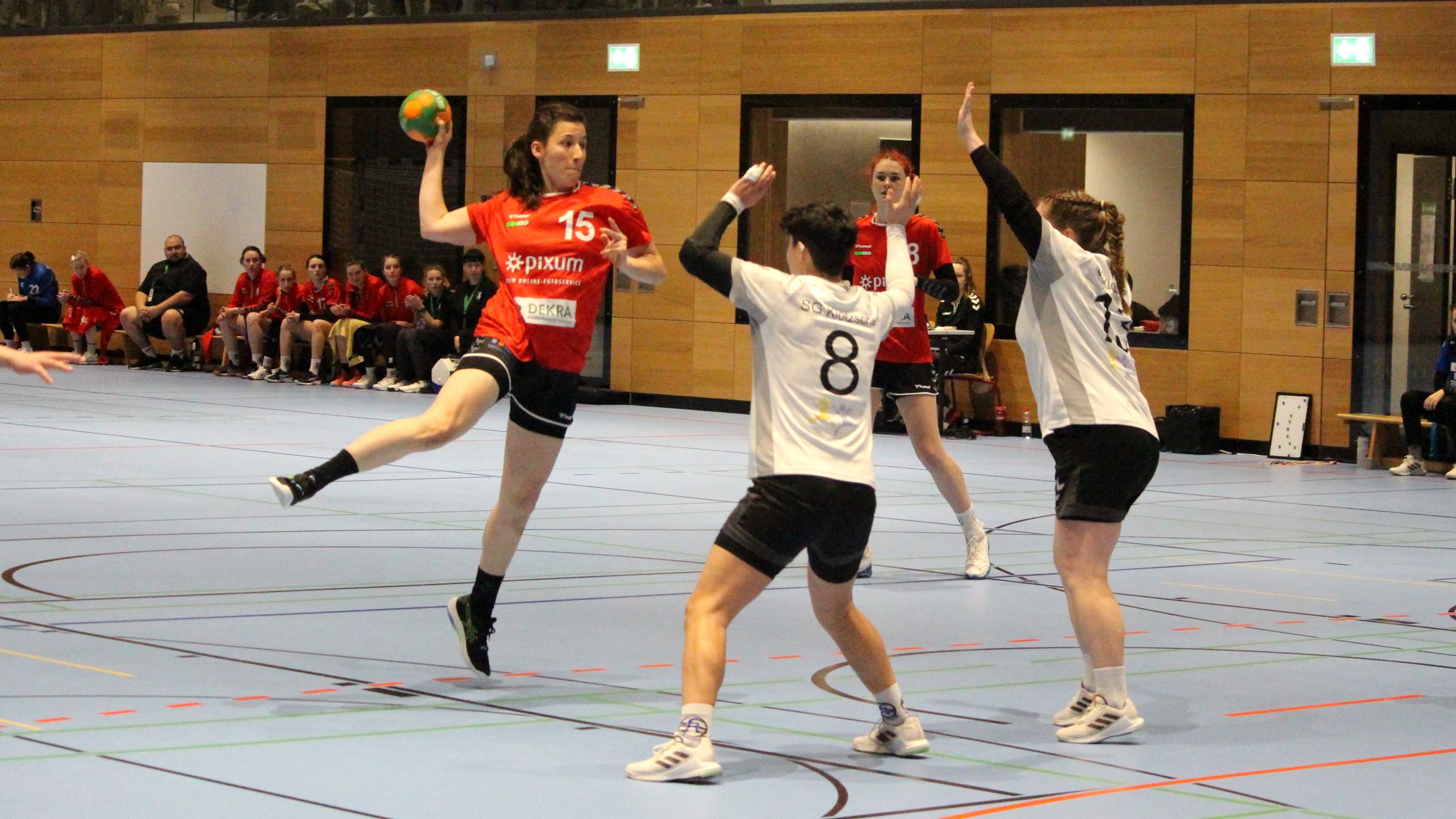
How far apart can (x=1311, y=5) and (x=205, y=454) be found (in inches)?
414

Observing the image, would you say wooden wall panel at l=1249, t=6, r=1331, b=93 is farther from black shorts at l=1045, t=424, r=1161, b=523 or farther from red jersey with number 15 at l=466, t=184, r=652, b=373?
black shorts at l=1045, t=424, r=1161, b=523

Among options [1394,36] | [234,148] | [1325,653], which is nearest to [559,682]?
[1325,653]

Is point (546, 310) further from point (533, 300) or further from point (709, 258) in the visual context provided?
point (709, 258)

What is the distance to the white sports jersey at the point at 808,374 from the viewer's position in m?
4.92

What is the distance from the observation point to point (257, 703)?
217 inches

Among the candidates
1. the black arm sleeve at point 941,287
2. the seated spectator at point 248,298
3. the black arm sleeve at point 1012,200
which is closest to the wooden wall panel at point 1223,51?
the black arm sleeve at point 941,287

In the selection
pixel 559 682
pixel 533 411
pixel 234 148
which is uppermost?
pixel 234 148

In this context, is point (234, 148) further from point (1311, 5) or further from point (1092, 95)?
point (1311, 5)

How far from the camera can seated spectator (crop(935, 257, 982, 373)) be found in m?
17.6

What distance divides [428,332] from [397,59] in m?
3.51

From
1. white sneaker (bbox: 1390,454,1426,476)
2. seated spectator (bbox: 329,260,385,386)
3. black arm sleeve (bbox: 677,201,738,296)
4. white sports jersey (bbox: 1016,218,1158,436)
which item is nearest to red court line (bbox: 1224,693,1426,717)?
white sports jersey (bbox: 1016,218,1158,436)

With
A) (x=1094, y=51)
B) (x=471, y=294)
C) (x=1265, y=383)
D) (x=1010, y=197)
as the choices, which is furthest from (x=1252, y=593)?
(x=471, y=294)

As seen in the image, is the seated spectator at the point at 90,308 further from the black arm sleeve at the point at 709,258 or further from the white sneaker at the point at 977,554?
the black arm sleeve at the point at 709,258

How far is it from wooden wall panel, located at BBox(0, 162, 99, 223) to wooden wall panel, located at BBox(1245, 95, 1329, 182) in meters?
15.1
